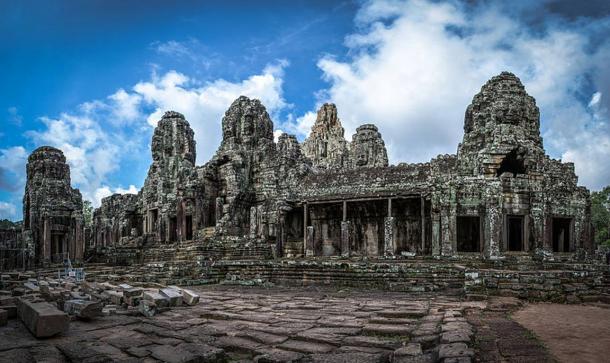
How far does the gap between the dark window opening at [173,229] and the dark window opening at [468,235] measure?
20.2 meters

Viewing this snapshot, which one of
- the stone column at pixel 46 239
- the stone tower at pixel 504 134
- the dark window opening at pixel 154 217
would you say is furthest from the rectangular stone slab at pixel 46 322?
the dark window opening at pixel 154 217

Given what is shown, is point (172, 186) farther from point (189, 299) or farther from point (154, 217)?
point (189, 299)

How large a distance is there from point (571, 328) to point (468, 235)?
14.7 metres

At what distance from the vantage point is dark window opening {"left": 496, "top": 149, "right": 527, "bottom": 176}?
18688 mm

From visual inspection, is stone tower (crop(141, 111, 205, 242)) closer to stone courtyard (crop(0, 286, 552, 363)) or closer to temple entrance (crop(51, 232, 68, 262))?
temple entrance (crop(51, 232, 68, 262))

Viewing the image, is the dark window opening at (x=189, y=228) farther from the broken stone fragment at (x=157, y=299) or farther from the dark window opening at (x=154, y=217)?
the broken stone fragment at (x=157, y=299)

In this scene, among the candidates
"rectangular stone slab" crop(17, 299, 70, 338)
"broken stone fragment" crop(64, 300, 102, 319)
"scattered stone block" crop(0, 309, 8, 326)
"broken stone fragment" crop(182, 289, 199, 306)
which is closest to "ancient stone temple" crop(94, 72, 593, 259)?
"broken stone fragment" crop(182, 289, 199, 306)

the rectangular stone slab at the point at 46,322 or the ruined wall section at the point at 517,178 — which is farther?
the ruined wall section at the point at 517,178

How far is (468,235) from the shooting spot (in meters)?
21.2

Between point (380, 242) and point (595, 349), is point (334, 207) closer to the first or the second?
point (380, 242)

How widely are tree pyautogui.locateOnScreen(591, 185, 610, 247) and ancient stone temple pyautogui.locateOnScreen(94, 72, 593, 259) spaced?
22.1 metres

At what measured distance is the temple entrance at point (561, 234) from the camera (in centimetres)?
1859

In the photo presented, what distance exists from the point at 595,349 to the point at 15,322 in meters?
9.01

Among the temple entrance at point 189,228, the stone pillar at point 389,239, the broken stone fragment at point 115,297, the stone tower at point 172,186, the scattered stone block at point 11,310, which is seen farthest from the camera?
the temple entrance at point 189,228
